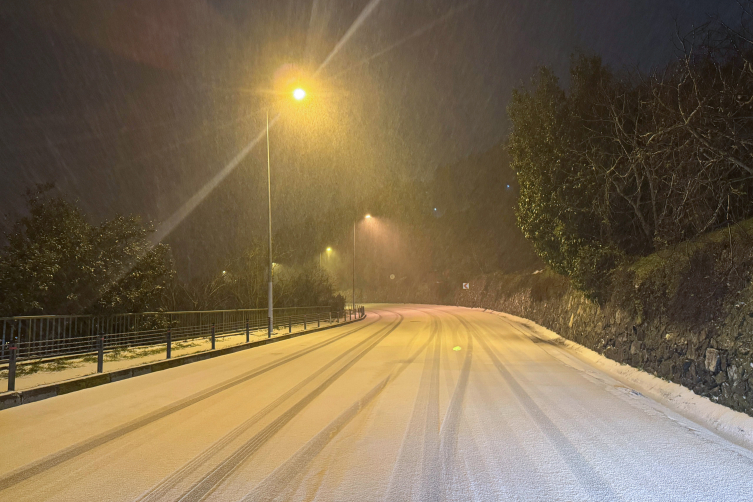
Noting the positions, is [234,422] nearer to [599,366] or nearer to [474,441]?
[474,441]

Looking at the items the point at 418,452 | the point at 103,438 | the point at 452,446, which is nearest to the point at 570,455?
the point at 452,446

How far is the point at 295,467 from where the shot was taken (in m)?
4.58

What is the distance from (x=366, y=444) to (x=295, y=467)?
3.27 feet

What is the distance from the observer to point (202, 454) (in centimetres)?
501

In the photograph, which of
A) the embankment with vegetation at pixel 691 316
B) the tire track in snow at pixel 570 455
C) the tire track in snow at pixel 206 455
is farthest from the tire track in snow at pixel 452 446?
the embankment with vegetation at pixel 691 316

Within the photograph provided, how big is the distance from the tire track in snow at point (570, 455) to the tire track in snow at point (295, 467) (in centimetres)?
253

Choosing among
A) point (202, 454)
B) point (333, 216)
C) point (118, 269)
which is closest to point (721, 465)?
point (202, 454)

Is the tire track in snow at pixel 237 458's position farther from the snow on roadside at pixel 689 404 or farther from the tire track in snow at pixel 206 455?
the snow on roadside at pixel 689 404

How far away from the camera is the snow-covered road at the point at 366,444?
Result: 4.09m

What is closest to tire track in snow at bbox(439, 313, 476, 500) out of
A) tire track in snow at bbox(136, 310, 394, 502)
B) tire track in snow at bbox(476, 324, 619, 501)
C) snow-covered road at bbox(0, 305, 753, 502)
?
snow-covered road at bbox(0, 305, 753, 502)

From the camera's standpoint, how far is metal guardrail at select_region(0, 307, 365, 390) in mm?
10766

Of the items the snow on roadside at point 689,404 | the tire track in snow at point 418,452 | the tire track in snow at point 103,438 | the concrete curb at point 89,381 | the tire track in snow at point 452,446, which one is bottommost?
the snow on roadside at point 689,404

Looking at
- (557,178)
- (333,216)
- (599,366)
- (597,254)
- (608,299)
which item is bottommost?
(599,366)

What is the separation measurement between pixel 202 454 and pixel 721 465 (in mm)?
5398
